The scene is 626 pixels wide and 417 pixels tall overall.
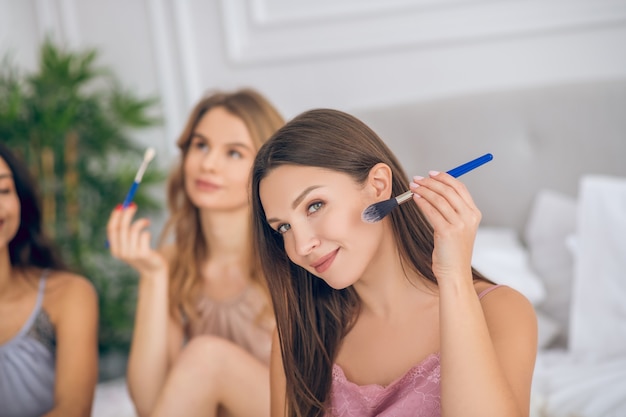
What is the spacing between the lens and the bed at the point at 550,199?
1975 millimetres

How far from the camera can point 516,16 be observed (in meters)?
2.44

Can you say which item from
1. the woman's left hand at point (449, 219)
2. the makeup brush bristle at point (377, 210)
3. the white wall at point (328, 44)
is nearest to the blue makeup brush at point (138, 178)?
the makeup brush bristle at point (377, 210)

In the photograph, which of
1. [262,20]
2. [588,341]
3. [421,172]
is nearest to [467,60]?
[421,172]

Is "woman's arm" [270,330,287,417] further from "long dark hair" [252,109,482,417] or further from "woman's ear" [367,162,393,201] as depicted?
"woman's ear" [367,162,393,201]

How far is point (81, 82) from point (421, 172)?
127 centimetres

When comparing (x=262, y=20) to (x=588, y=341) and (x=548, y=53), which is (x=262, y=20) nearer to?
(x=548, y=53)

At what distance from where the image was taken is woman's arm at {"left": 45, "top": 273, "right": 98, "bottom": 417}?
5.68 feet

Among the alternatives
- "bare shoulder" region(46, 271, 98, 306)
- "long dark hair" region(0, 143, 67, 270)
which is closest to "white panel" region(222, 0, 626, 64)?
"long dark hair" region(0, 143, 67, 270)

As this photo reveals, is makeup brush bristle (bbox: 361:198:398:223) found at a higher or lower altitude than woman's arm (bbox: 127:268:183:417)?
higher

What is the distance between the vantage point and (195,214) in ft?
6.85

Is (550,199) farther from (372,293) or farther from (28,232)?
(28,232)

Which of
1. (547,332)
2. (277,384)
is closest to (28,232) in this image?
(277,384)

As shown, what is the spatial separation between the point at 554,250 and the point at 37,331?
4.65 feet

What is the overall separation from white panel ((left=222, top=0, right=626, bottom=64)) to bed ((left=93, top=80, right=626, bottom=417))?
22 centimetres
